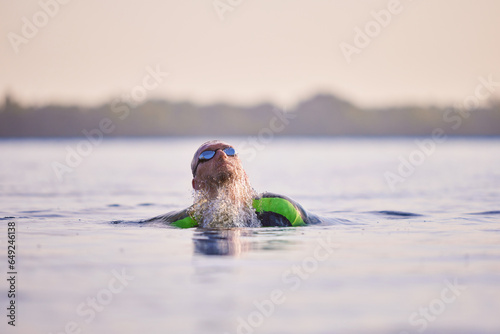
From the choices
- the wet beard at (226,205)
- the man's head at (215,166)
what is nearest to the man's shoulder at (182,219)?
the wet beard at (226,205)

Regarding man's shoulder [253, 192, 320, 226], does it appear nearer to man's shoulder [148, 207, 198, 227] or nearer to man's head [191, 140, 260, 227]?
man's head [191, 140, 260, 227]

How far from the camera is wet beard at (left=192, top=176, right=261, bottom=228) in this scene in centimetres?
1072

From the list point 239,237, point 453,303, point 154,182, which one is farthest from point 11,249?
point 154,182

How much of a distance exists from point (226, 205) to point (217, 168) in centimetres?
62

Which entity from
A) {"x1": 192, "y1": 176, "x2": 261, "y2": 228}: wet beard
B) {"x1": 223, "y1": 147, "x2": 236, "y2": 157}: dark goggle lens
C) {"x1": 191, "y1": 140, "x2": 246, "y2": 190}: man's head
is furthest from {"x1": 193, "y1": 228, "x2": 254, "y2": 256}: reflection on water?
{"x1": 223, "y1": 147, "x2": 236, "y2": 157}: dark goggle lens

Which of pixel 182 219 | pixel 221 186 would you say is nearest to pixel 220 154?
pixel 221 186

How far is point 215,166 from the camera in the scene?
10.7m

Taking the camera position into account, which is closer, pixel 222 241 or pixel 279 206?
pixel 222 241

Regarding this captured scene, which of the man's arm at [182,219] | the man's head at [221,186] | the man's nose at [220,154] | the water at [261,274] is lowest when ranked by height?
the water at [261,274]

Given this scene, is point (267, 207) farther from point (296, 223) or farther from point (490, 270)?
point (490, 270)

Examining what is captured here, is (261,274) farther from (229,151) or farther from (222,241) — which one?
(229,151)

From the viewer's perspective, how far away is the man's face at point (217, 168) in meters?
10.6

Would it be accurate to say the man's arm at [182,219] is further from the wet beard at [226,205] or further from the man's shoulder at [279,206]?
the man's shoulder at [279,206]

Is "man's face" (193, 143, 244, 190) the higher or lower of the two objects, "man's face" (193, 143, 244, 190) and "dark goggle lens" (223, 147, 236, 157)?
the lower
